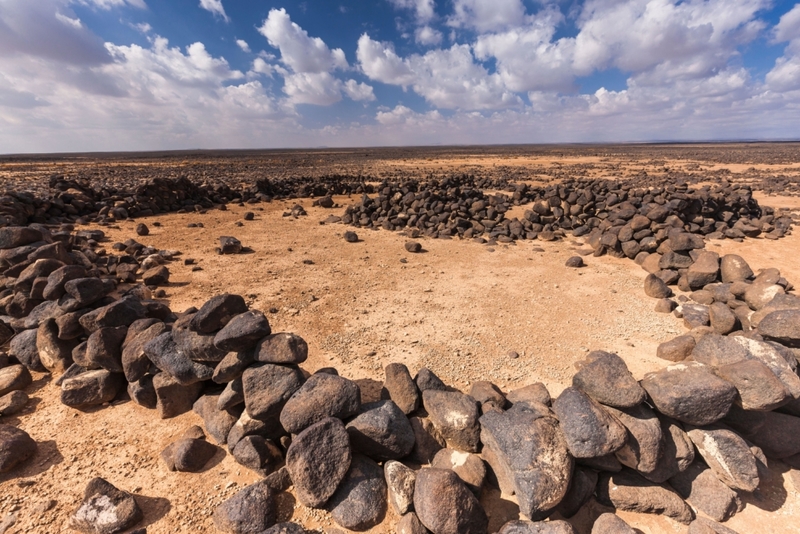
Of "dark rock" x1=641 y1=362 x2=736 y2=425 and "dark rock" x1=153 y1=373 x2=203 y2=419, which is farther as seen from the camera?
"dark rock" x1=153 y1=373 x2=203 y2=419

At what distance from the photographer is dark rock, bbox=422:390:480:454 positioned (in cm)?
379

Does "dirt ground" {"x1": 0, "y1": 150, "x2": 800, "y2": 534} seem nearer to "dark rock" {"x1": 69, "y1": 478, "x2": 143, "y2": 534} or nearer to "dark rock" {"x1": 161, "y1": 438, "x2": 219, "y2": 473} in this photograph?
"dark rock" {"x1": 161, "y1": 438, "x2": 219, "y2": 473}

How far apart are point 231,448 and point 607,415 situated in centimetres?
377

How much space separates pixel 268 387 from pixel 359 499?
142 centimetres

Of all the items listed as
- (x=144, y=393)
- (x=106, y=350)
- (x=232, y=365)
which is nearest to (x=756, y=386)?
(x=232, y=365)

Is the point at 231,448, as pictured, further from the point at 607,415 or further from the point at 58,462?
the point at 607,415

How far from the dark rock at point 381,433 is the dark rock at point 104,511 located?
78.6 inches

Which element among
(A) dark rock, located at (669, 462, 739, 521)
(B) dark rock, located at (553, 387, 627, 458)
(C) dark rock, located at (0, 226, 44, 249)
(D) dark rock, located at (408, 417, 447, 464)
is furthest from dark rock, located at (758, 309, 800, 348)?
(C) dark rock, located at (0, 226, 44, 249)

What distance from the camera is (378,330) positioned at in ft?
22.0

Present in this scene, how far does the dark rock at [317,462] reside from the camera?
10.6ft

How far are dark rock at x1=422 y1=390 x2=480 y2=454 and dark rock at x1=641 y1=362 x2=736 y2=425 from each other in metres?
1.74

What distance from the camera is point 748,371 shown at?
11.2 ft

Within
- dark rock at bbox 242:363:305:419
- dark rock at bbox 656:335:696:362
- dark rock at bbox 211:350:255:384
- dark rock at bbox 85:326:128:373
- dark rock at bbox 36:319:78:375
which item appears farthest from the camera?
dark rock at bbox 656:335:696:362

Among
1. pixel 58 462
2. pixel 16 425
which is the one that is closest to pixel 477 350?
pixel 58 462
